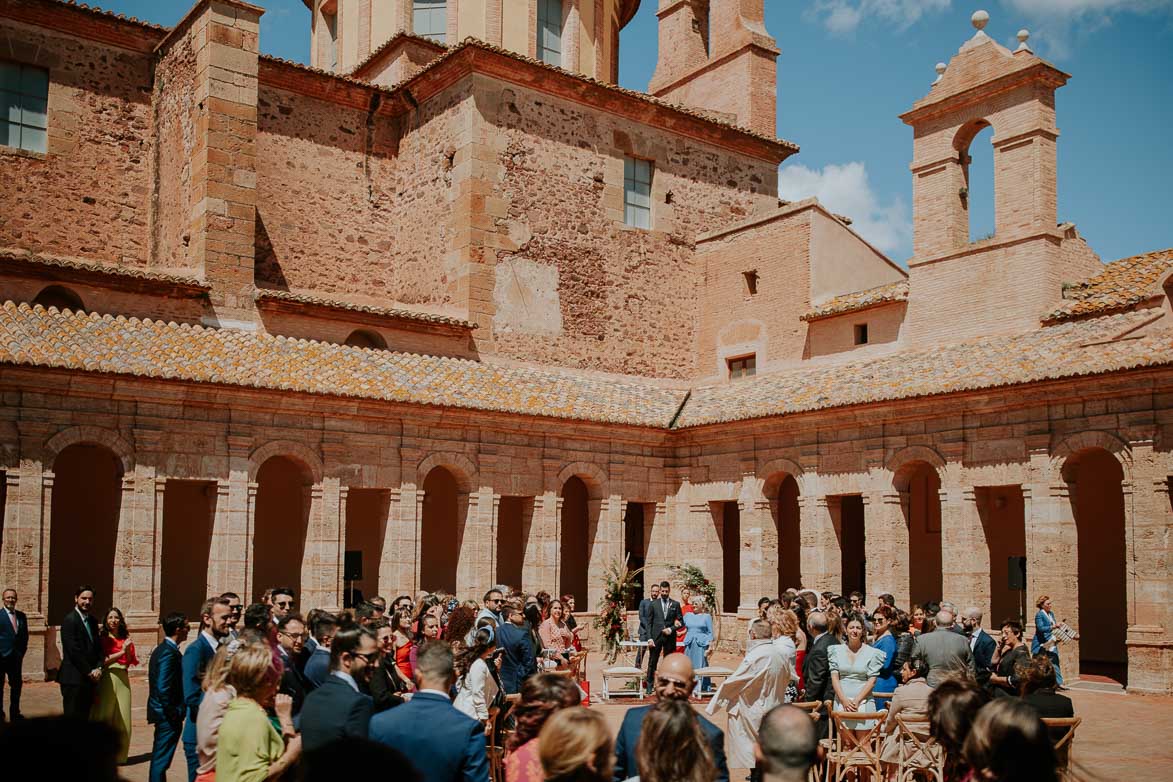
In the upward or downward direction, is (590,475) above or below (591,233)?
below

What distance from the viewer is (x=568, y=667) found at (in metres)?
11.3

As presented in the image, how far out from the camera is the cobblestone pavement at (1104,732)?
9781 mm

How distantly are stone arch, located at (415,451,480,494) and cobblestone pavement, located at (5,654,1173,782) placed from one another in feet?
14.6

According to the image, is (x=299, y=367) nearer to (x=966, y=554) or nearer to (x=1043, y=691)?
(x=966, y=554)

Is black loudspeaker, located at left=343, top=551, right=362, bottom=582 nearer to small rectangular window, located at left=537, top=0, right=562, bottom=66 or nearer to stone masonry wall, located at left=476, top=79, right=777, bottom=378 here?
stone masonry wall, located at left=476, top=79, right=777, bottom=378

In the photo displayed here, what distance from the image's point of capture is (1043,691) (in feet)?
21.6

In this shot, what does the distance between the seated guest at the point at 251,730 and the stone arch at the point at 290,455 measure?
464 inches

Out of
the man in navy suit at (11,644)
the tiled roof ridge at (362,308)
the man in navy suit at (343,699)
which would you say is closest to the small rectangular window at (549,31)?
the tiled roof ridge at (362,308)

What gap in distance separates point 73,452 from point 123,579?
4163 mm

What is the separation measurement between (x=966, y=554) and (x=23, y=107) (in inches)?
682

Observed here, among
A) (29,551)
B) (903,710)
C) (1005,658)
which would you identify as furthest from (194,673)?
(29,551)

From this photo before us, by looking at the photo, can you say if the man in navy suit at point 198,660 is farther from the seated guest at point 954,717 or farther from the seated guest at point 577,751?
the seated guest at point 954,717

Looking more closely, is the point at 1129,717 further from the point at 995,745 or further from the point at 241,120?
the point at 241,120

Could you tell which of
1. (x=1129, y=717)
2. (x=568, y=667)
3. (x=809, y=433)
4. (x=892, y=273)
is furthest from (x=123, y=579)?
(x=892, y=273)
